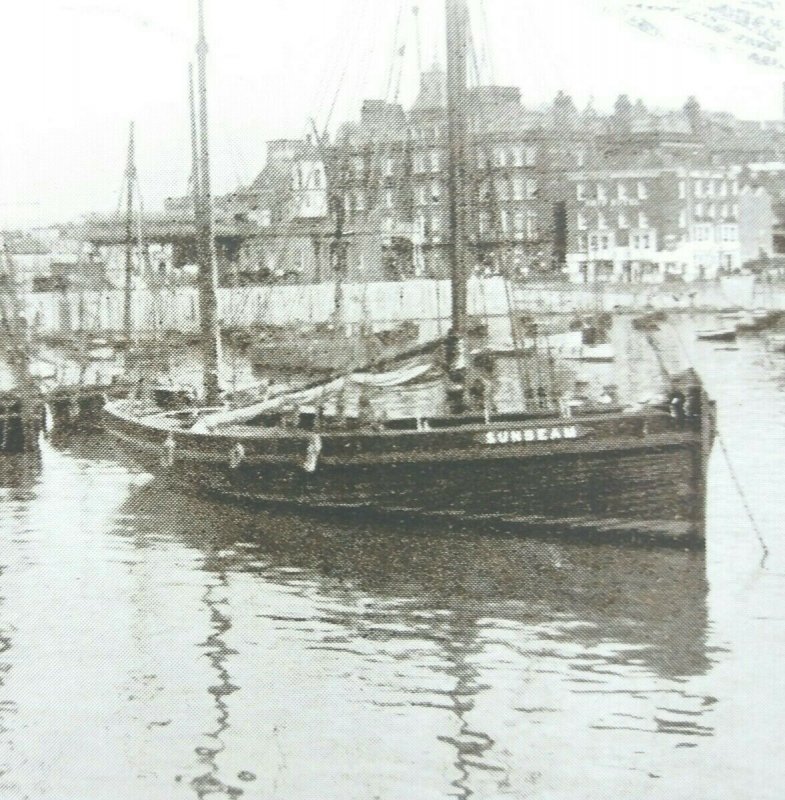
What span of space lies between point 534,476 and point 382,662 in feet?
7.82

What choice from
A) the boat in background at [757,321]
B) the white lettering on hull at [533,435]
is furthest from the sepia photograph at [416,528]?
the boat in background at [757,321]

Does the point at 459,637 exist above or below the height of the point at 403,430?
below

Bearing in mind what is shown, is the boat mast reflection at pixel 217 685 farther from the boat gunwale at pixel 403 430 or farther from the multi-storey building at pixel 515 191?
the multi-storey building at pixel 515 191

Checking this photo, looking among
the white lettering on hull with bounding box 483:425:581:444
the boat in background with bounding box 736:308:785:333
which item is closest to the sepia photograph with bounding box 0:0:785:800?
the white lettering on hull with bounding box 483:425:581:444

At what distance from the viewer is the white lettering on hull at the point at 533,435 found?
698 cm

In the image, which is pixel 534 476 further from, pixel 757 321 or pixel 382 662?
pixel 757 321

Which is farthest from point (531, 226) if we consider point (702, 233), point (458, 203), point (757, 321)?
point (458, 203)

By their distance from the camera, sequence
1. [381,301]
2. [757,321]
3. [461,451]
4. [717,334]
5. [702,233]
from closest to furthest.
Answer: [461,451]
[702,233]
[381,301]
[757,321]
[717,334]

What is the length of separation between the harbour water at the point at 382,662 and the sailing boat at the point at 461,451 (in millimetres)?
230

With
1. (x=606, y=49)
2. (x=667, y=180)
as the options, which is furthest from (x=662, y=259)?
(x=606, y=49)

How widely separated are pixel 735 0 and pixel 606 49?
0.79m

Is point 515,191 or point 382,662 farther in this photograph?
point 515,191

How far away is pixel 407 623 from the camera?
18.3 feet

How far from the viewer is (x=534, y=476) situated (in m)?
7.01
